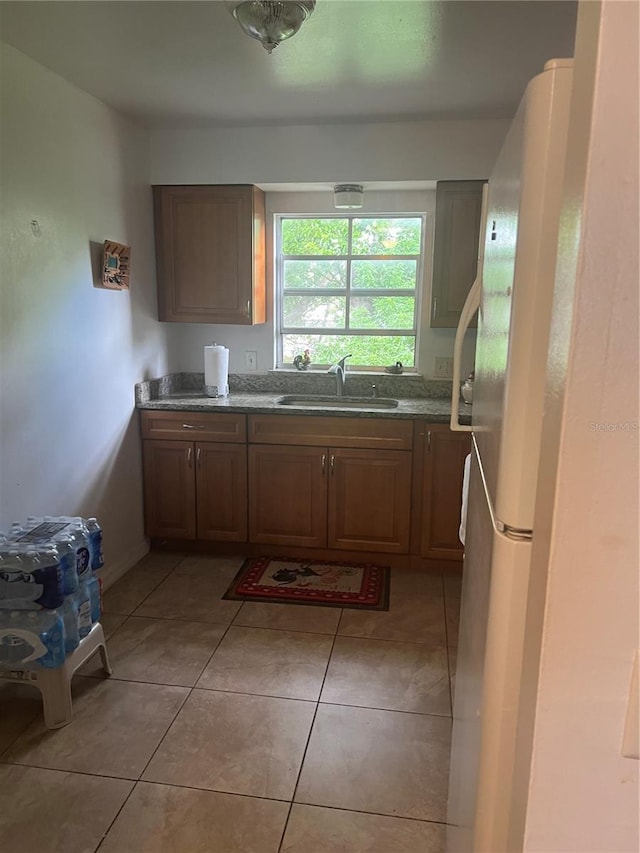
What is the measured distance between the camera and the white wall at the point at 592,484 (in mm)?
541

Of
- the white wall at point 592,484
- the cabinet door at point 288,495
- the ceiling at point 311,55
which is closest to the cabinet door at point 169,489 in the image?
the cabinet door at point 288,495

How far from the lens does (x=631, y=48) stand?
524mm

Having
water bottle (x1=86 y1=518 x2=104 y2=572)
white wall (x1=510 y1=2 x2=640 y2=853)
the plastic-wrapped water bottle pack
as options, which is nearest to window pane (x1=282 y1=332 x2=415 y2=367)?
water bottle (x1=86 y1=518 x2=104 y2=572)

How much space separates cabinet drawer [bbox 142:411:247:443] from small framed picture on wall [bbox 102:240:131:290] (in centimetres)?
73

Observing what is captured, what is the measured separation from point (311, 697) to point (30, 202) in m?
2.22

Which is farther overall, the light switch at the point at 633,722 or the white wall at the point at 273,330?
A: the white wall at the point at 273,330

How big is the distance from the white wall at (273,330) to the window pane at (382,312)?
0.36 feet

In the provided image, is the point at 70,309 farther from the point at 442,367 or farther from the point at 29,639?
the point at 442,367

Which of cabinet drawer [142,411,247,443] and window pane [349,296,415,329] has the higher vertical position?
window pane [349,296,415,329]

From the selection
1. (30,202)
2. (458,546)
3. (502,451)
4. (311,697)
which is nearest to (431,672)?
(311,697)

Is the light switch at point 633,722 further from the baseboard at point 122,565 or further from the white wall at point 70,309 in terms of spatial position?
the baseboard at point 122,565

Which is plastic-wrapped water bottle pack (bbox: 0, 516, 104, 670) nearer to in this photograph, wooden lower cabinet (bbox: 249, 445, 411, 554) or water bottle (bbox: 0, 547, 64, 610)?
water bottle (bbox: 0, 547, 64, 610)

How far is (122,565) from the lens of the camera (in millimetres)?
3330

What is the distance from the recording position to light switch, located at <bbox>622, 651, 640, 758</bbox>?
0.62 m
